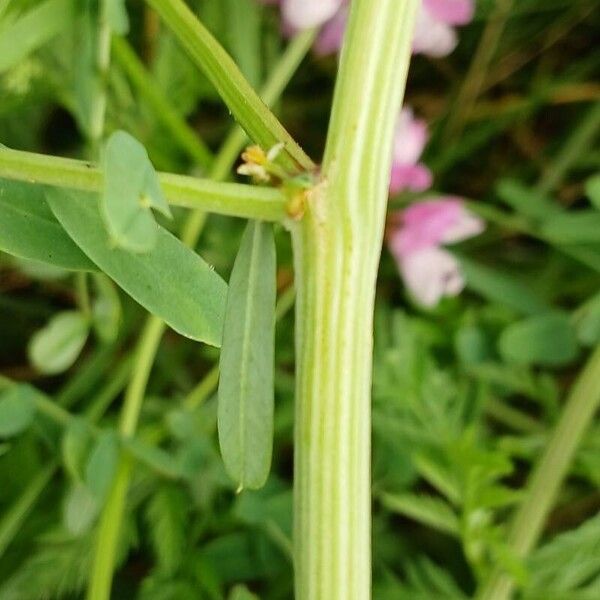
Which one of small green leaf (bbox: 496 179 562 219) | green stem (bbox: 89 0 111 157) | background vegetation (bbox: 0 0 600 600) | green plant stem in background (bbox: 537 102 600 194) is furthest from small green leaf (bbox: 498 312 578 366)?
green stem (bbox: 89 0 111 157)

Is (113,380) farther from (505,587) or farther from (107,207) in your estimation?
(107,207)

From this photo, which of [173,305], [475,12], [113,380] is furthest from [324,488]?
[475,12]

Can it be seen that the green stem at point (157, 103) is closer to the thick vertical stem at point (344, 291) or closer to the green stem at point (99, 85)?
the green stem at point (99, 85)

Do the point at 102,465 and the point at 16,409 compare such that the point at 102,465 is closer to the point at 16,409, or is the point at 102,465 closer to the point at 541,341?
the point at 16,409

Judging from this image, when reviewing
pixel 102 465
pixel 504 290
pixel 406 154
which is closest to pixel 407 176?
pixel 406 154

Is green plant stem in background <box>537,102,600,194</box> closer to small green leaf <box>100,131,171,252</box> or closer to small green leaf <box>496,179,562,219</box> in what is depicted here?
small green leaf <box>496,179,562,219</box>

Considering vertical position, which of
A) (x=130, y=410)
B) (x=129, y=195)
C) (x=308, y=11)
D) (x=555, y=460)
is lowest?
(x=555, y=460)
